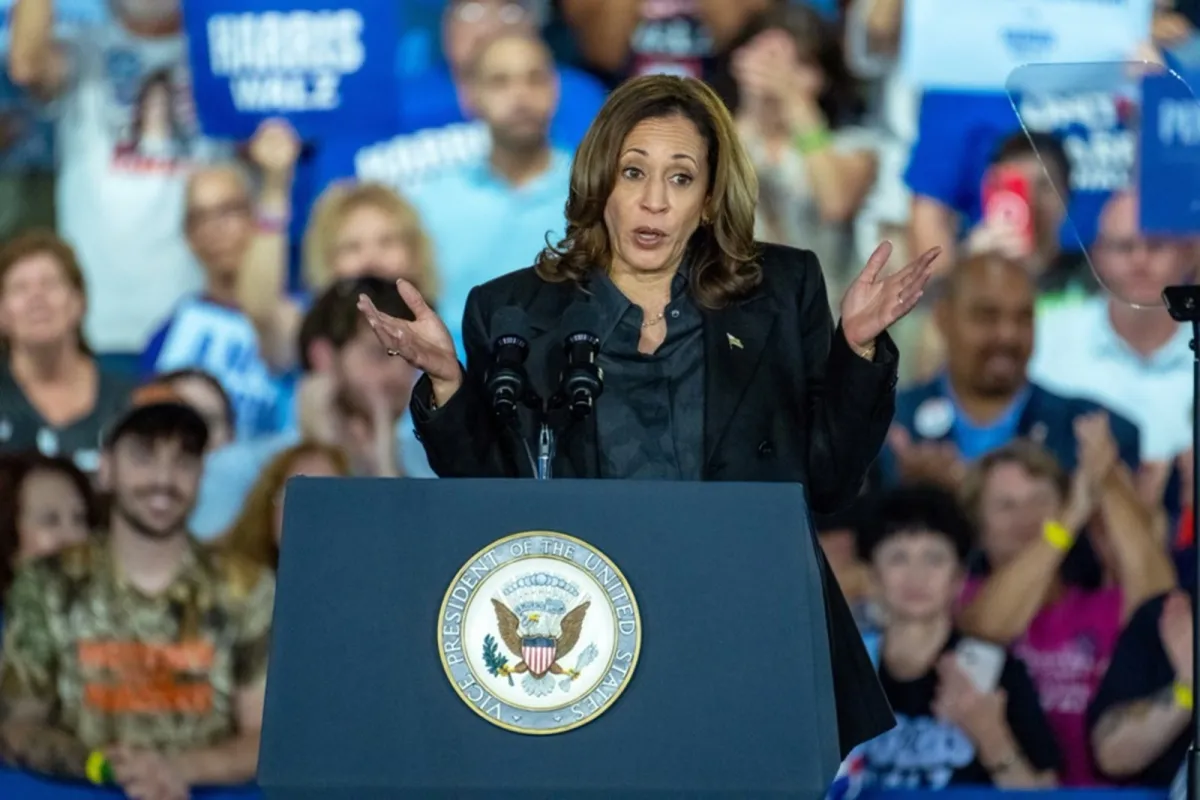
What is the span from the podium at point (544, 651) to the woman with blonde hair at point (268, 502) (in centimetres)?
335

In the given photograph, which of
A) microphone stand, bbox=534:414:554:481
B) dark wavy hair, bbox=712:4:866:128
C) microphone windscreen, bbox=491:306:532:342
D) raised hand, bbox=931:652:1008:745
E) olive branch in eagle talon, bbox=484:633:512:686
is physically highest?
dark wavy hair, bbox=712:4:866:128

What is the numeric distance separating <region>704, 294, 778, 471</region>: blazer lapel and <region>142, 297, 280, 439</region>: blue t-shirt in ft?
9.99

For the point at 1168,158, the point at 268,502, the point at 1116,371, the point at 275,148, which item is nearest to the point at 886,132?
the point at 1116,371

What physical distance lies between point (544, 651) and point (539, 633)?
0.02 metres

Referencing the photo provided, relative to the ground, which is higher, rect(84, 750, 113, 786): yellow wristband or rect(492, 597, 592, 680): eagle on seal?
rect(492, 597, 592, 680): eagle on seal

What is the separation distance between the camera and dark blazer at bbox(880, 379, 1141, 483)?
5324mm

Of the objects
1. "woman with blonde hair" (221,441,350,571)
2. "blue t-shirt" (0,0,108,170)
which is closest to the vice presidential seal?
"woman with blonde hair" (221,441,350,571)

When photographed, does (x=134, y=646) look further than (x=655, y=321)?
Yes

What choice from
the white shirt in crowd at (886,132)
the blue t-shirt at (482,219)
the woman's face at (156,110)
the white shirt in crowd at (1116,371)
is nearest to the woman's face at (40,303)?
the woman's face at (156,110)

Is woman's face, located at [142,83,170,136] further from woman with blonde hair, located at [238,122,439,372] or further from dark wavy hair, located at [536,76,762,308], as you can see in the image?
dark wavy hair, located at [536,76,762,308]

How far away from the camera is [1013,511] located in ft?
17.6

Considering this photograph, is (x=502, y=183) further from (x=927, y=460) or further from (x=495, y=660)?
(x=495, y=660)

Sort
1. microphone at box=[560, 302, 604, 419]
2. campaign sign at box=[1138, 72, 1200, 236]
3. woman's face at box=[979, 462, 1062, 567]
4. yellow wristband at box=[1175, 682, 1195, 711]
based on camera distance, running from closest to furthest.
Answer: microphone at box=[560, 302, 604, 419] < campaign sign at box=[1138, 72, 1200, 236] < yellow wristband at box=[1175, 682, 1195, 711] < woman's face at box=[979, 462, 1062, 567]

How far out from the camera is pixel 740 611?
200cm
